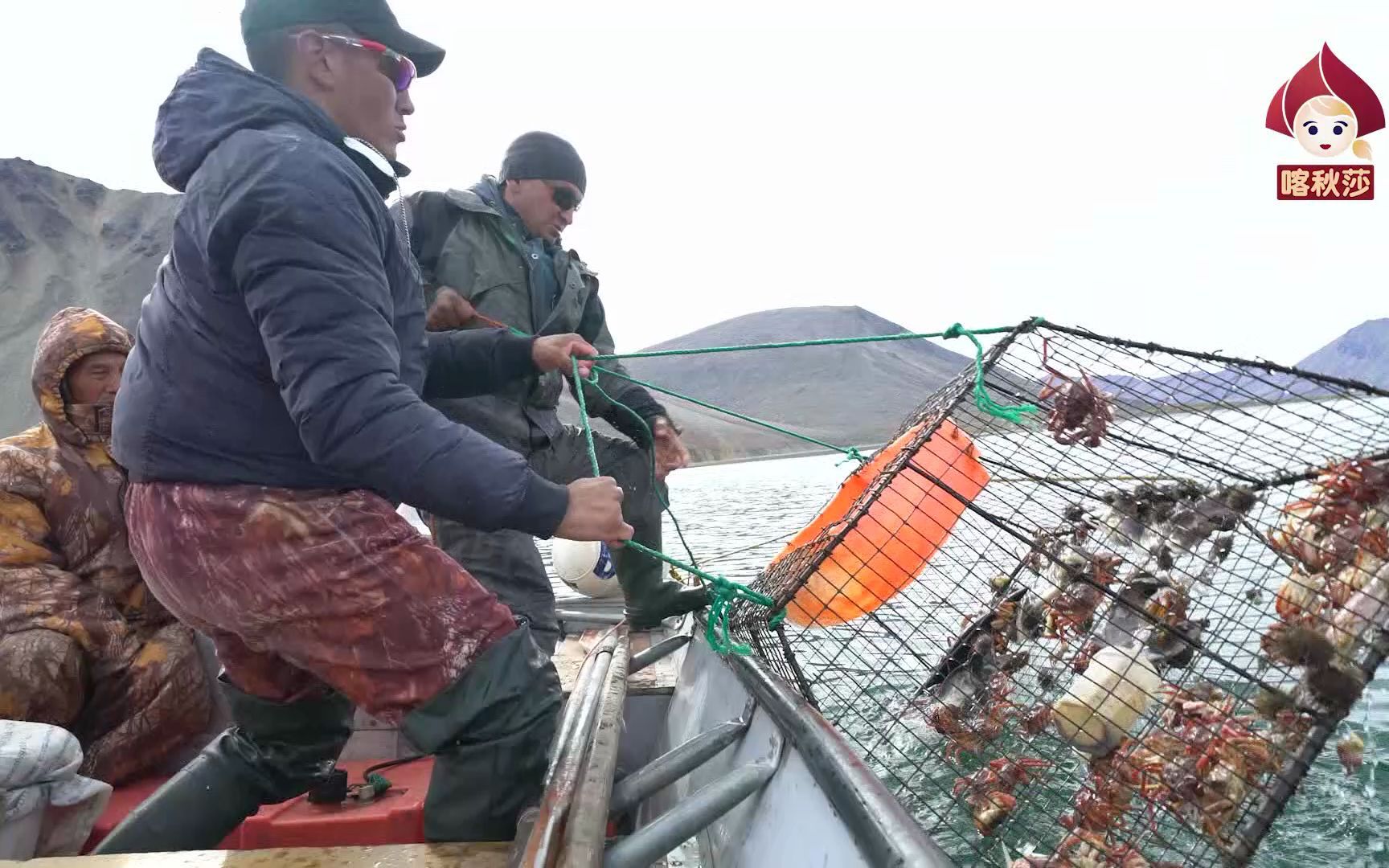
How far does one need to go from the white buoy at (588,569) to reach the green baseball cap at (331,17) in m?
5.10

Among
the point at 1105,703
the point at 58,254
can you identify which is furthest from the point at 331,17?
the point at 58,254

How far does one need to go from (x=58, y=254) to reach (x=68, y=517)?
97.1m

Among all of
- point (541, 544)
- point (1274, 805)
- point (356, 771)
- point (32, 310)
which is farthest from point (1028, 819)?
point (32, 310)

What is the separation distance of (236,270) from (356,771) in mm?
2624

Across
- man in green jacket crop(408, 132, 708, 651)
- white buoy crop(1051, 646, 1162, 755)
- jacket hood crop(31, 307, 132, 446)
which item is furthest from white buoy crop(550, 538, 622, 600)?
white buoy crop(1051, 646, 1162, 755)

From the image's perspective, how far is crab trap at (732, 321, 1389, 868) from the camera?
3014 mm

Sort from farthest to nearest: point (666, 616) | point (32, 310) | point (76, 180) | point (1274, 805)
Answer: point (76, 180), point (32, 310), point (666, 616), point (1274, 805)

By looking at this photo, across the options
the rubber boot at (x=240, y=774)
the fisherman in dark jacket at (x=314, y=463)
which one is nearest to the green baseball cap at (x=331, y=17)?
the fisherman in dark jacket at (x=314, y=463)

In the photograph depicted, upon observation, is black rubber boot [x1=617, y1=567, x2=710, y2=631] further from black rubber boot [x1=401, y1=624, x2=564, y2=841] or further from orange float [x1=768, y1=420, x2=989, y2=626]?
black rubber boot [x1=401, y1=624, x2=564, y2=841]

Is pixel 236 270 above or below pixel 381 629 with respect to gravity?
above

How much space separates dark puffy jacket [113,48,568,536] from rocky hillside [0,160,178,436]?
275 feet

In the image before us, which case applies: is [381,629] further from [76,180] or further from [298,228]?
[76,180]

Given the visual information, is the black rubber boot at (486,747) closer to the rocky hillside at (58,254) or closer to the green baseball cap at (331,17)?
the green baseball cap at (331,17)

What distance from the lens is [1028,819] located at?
12.5ft
